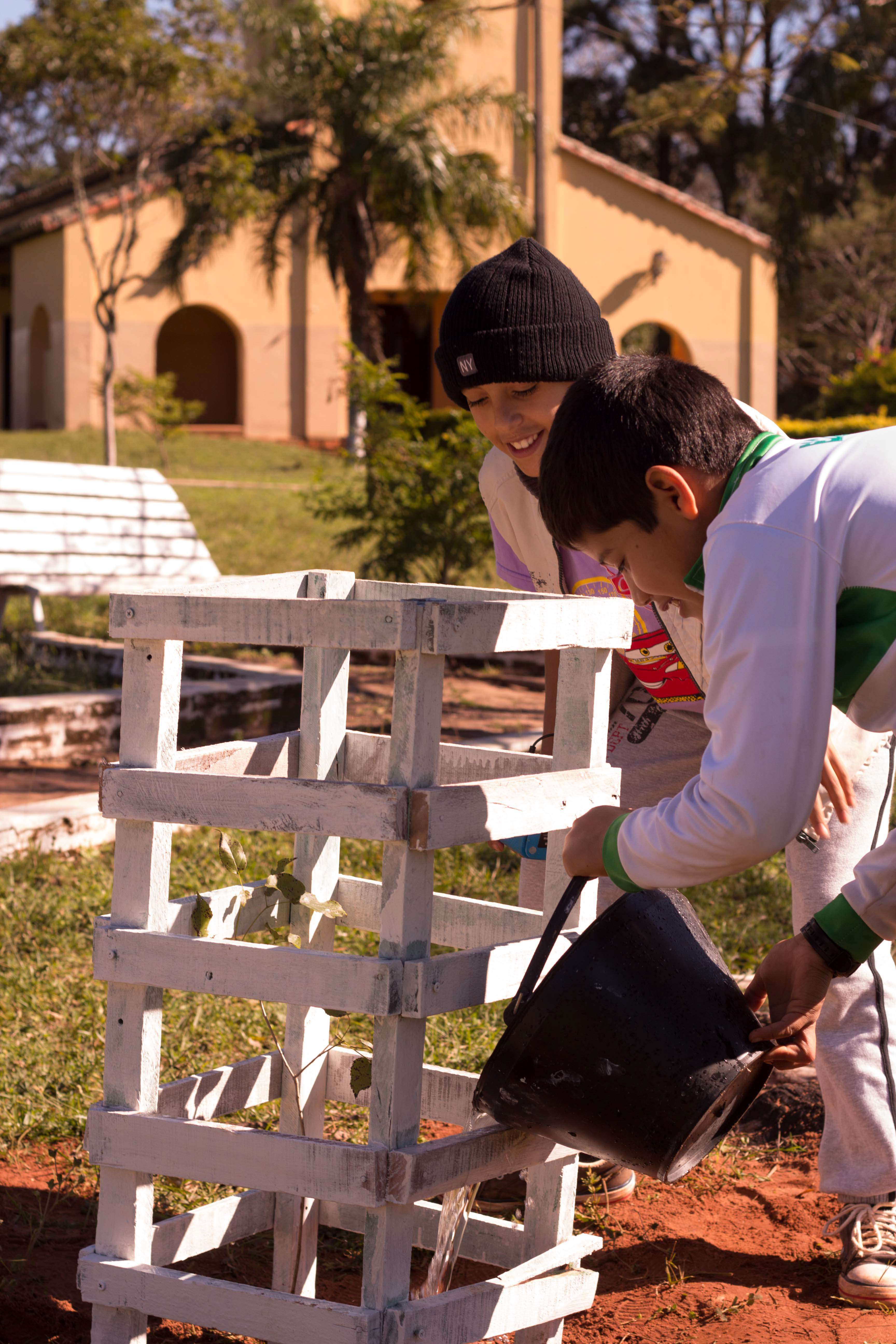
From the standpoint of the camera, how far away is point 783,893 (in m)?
4.19

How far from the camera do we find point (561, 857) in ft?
6.35

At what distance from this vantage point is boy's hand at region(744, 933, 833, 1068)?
66.9 inches

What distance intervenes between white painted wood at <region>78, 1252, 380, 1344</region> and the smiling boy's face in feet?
4.44

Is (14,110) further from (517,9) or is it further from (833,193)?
(833,193)

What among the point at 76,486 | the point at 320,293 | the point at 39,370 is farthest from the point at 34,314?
→ the point at 76,486

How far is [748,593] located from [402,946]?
0.65 m

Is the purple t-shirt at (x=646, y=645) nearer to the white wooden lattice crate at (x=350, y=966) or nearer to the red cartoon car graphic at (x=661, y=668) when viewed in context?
the red cartoon car graphic at (x=661, y=668)

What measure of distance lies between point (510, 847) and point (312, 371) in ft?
67.5

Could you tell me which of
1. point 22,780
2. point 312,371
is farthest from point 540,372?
point 312,371

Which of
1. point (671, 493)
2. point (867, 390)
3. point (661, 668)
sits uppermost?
point (867, 390)

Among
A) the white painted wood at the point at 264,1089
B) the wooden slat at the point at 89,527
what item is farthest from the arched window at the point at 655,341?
the white painted wood at the point at 264,1089

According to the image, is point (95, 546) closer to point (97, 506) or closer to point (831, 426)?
point (97, 506)

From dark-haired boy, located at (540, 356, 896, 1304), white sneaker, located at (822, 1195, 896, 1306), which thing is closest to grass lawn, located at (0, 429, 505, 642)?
dark-haired boy, located at (540, 356, 896, 1304)

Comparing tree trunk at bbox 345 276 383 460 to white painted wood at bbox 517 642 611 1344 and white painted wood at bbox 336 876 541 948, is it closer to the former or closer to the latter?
white painted wood at bbox 336 876 541 948
